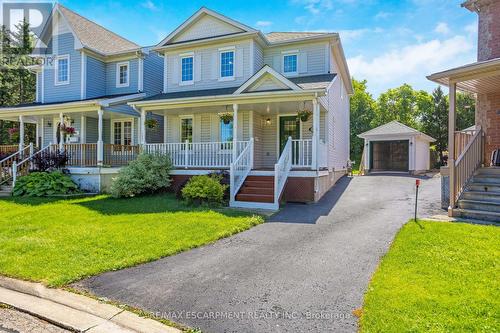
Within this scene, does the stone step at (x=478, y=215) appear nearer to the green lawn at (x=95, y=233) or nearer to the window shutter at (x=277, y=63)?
the green lawn at (x=95, y=233)

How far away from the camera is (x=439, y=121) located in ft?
104

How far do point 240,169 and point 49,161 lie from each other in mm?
9219

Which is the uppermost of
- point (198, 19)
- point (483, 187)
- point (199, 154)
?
point (198, 19)

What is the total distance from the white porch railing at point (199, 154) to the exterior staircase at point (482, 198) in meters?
7.89

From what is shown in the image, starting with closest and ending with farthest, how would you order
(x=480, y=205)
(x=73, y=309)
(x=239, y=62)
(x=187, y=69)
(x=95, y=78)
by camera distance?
(x=73, y=309)
(x=480, y=205)
(x=239, y=62)
(x=187, y=69)
(x=95, y=78)

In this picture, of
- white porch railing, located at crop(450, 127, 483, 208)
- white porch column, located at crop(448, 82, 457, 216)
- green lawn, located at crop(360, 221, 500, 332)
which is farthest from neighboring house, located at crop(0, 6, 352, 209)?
green lawn, located at crop(360, 221, 500, 332)

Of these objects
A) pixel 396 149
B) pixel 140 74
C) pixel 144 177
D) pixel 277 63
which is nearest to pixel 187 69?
pixel 140 74

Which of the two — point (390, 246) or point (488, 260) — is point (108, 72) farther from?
point (488, 260)

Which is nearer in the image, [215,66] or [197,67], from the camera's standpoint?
[215,66]

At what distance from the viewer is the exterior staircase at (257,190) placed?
10.7 m

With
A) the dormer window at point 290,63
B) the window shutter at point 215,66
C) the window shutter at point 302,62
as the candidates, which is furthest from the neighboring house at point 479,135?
the window shutter at point 215,66

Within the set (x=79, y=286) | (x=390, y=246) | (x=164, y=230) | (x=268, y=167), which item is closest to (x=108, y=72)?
(x=268, y=167)

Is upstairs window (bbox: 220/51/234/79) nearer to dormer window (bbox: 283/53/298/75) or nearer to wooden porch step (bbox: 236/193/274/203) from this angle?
dormer window (bbox: 283/53/298/75)

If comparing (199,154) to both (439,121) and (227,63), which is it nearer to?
(227,63)
